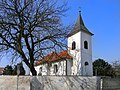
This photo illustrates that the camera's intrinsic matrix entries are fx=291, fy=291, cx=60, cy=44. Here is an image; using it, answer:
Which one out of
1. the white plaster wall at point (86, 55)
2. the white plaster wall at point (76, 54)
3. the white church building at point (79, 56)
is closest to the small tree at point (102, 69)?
the white plaster wall at point (86, 55)

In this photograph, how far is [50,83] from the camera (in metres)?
27.3

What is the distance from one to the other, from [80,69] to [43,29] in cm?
3325

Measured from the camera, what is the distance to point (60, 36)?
31375 mm

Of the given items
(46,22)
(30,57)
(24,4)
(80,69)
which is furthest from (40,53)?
(80,69)

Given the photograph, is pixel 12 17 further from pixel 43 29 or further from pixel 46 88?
pixel 46 88

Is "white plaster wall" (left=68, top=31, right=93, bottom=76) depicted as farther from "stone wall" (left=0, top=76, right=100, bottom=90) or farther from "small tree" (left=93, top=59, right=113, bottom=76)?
"stone wall" (left=0, top=76, right=100, bottom=90)

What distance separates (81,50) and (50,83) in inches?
1430

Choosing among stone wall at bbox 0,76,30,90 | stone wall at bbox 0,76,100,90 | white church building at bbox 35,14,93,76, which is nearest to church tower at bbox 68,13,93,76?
white church building at bbox 35,14,93,76

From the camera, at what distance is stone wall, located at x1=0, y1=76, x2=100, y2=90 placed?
26266mm

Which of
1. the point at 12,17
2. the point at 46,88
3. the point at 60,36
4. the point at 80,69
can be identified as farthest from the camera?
the point at 80,69

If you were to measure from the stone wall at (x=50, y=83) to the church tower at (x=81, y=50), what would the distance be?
32584 millimetres

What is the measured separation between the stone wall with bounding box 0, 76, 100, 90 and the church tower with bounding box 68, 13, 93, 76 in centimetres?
3258

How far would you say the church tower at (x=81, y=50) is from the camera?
2472 inches

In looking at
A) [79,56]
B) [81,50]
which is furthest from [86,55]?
[79,56]
